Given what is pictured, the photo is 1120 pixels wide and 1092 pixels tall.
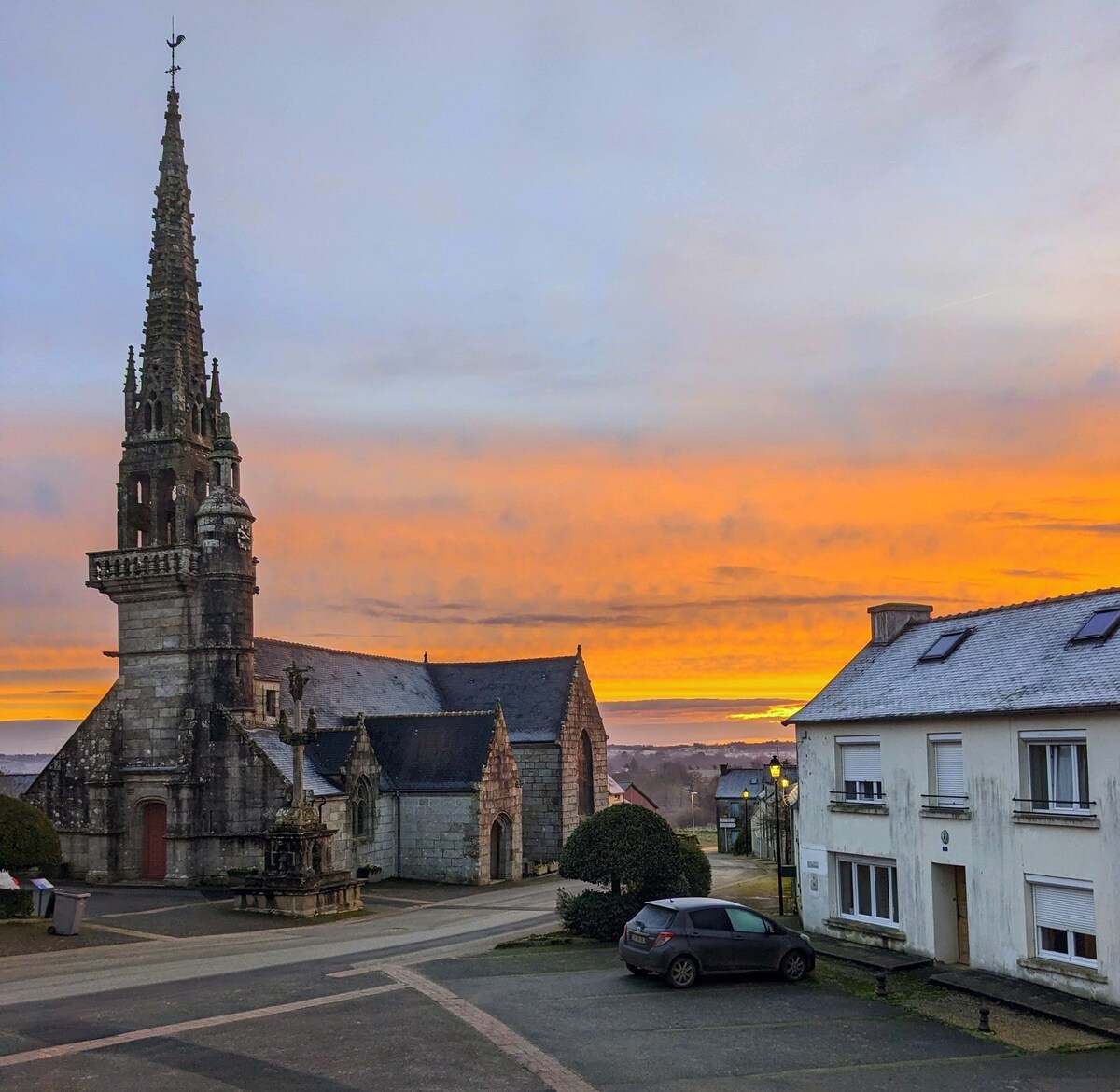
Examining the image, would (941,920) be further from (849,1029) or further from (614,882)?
(614,882)

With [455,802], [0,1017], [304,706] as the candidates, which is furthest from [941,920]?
[304,706]

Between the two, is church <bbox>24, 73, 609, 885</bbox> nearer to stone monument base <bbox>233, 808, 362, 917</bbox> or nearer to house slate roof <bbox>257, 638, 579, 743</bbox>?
house slate roof <bbox>257, 638, 579, 743</bbox>

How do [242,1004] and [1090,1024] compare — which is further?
[242,1004]

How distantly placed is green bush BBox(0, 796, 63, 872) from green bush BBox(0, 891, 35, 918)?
2.27 metres

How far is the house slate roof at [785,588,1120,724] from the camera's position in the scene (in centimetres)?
2008

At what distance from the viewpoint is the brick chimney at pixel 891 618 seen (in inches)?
→ 1099

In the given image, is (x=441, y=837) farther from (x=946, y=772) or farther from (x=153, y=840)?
(x=946, y=772)

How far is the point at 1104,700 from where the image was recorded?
18.4 m

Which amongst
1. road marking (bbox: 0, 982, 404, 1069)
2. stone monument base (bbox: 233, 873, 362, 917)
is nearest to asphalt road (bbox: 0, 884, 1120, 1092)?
road marking (bbox: 0, 982, 404, 1069)

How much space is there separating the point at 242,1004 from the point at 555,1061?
20.5ft

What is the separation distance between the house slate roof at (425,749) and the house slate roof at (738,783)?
3684 cm

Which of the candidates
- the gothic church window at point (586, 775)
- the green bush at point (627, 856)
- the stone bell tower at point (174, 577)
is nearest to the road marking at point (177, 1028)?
the green bush at point (627, 856)

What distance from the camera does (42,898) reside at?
96.3 ft

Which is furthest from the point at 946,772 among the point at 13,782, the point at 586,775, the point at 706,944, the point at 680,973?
the point at 13,782
